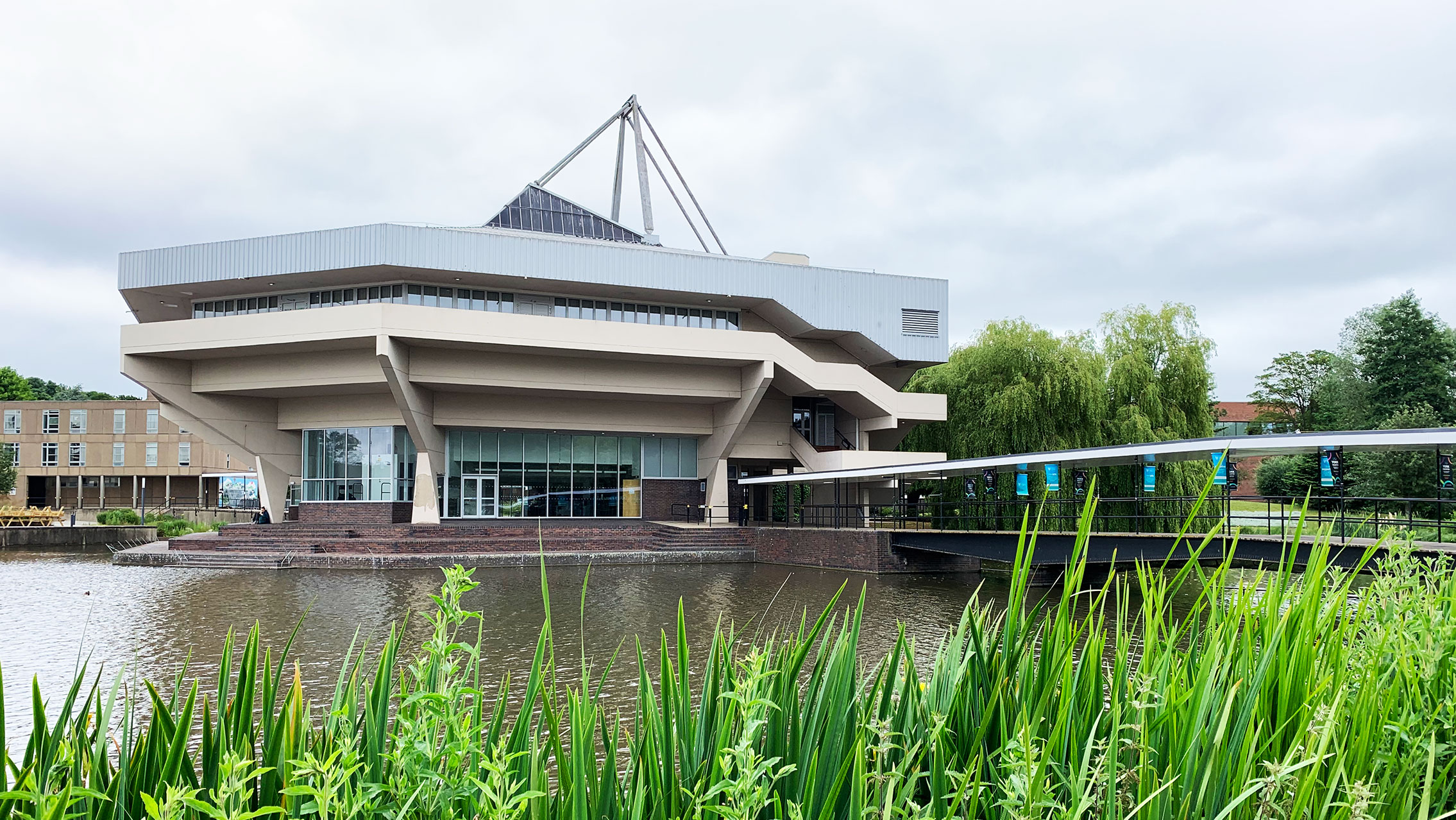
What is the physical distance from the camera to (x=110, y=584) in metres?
20.8

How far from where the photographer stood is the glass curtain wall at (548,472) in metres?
34.4

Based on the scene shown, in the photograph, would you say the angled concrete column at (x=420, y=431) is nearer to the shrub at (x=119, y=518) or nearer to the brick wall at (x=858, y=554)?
the brick wall at (x=858, y=554)

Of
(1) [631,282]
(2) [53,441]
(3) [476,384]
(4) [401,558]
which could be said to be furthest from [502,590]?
(2) [53,441]

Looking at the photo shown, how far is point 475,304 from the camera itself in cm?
3259

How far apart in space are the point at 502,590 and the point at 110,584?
876cm

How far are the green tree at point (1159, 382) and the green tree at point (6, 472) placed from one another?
186 feet

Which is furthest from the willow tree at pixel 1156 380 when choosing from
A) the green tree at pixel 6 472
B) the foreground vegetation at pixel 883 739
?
the green tree at pixel 6 472

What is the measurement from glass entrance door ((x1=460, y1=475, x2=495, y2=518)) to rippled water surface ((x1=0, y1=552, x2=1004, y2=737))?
9015 mm

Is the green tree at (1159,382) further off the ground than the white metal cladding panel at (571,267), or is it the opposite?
the white metal cladding panel at (571,267)

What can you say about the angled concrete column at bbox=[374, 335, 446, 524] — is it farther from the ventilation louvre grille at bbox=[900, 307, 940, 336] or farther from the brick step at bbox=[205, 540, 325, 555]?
the ventilation louvre grille at bbox=[900, 307, 940, 336]

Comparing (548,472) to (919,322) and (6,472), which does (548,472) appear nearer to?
(919,322)

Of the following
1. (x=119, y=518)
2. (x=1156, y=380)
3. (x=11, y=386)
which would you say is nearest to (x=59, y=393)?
(x=11, y=386)

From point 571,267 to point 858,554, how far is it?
564 inches

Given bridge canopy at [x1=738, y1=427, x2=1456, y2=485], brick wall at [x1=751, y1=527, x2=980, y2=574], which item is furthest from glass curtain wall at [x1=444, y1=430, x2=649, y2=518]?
bridge canopy at [x1=738, y1=427, x2=1456, y2=485]
